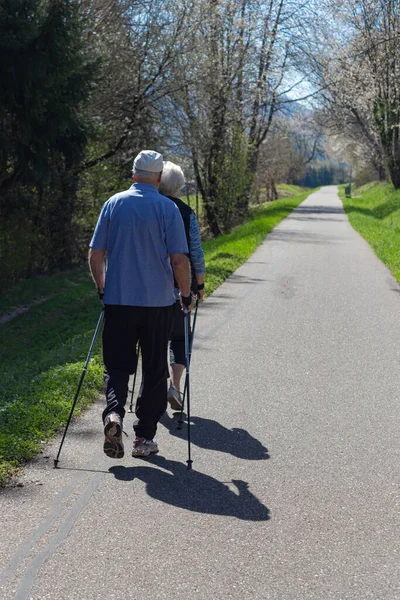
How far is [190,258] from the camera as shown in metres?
6.84

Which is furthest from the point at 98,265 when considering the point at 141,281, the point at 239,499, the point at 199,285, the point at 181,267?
the point at 239,499

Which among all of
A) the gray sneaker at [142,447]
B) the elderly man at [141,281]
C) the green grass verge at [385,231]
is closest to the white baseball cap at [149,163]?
the elderly man at [141,281]

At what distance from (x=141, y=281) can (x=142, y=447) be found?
1.15 meters

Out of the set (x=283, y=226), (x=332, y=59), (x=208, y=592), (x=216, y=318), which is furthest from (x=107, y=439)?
(x=332, y=59)

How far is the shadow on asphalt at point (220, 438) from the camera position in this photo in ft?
19.9

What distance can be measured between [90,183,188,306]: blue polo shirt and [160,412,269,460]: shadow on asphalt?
1211mm

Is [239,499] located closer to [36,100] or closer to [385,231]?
[36,100]

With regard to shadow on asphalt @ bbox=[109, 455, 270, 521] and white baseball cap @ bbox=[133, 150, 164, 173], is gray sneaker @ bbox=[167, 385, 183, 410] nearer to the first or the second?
shadow on asphalt @ bbox=[109, 455, 270, 521]

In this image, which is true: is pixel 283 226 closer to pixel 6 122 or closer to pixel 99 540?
pixel 6 122

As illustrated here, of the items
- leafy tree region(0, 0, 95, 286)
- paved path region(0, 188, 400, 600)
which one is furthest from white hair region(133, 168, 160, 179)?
leafy tree region(0, 0, 95, 286)

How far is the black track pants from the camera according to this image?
5754mm

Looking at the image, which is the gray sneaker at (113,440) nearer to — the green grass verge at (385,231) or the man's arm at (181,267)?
the man's arm at (181,267)

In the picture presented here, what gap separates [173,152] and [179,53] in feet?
15.2

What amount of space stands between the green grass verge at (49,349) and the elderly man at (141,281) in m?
0.79
